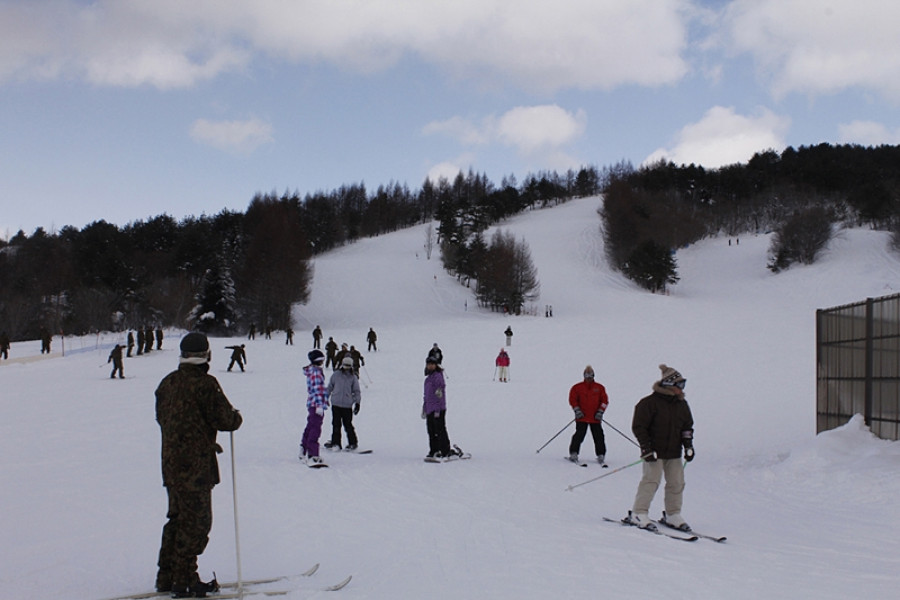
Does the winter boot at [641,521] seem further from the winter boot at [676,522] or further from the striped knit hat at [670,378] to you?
the striped knit hat at [670,378]

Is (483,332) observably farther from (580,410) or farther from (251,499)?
(251,499)

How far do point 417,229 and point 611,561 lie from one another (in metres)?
104

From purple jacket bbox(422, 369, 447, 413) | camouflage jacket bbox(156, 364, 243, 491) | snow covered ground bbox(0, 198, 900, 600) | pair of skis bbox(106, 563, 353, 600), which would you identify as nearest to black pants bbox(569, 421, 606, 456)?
snow covered ground bbox(0, 198, 900, 600)

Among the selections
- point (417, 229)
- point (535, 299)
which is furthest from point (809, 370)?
point (417, 229)

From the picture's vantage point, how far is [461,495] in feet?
28.7

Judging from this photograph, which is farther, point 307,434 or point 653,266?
point 653,266

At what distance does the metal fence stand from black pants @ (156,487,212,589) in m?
9.62

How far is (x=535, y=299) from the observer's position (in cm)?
5906

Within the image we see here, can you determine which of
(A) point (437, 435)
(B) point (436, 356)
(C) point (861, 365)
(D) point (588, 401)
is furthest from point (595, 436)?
(C) point (861, 365)

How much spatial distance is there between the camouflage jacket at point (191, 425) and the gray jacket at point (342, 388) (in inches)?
276

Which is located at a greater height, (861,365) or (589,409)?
(861,365)

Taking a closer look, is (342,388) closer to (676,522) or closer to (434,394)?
(434,394)

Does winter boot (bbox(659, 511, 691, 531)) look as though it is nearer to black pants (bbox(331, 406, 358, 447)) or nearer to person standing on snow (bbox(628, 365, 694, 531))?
person standing on snow (bbox(628, 365, 694, 531))

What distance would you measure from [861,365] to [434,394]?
6907 millimetres
